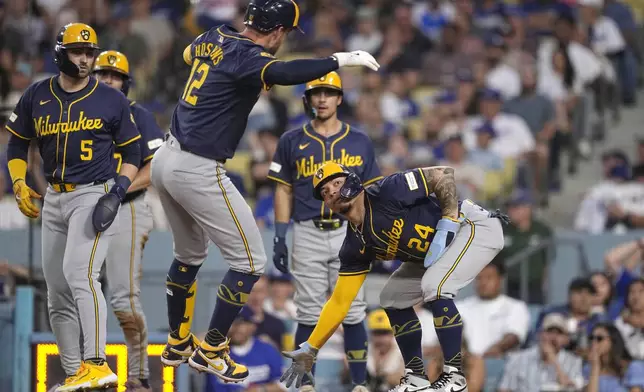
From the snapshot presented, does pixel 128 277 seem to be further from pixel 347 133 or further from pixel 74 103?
pixel 347 133

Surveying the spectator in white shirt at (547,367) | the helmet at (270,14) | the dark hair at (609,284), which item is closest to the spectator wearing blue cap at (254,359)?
the spectator in white shirt at (547,367)

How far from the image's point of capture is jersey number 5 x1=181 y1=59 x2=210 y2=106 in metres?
7.64

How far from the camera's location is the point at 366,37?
17234 millimetres

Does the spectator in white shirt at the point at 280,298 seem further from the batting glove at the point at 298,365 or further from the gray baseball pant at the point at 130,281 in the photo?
the batting glove at the point at 298,365

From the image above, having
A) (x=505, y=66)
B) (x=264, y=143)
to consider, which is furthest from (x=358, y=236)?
(x=505, y=66)

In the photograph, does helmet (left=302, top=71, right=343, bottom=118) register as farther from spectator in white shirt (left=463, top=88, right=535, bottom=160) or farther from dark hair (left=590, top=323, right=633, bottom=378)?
spectator in white shirt (left=463, top=88, right=535, bottom=160)

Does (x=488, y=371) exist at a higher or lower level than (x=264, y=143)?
lower

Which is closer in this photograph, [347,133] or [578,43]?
[347,133]

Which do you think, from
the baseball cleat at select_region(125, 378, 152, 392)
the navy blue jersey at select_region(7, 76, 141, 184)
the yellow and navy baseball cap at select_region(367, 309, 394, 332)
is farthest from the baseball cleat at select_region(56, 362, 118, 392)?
the yellow and navy baseball cap at select_region(367, 309, 394, 332)

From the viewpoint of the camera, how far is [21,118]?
8.15 metres

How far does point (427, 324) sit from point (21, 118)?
472cm

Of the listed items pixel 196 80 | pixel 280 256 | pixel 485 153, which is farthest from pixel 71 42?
pixel 485 153

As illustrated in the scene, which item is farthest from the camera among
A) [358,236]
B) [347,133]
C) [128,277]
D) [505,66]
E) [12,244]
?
[505,66]

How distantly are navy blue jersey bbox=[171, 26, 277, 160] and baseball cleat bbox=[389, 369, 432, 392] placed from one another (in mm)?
1839
